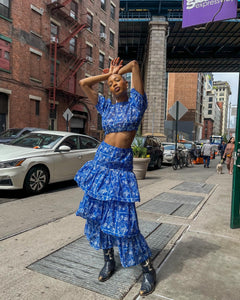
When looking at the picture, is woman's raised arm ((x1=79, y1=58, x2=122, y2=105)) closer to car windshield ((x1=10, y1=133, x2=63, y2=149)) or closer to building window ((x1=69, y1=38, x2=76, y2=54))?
car windshield ((x1=10, y1=133, x2=63, y2=149))

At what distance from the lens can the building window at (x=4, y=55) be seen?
53.0 feet

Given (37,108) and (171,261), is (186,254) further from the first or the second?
(37,108)

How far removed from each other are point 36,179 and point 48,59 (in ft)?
53.3

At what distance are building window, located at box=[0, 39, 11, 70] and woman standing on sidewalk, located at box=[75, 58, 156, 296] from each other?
1607 centimetres

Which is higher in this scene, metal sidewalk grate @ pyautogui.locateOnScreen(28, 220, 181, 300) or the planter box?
the planter box

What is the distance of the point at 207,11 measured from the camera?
8.73m

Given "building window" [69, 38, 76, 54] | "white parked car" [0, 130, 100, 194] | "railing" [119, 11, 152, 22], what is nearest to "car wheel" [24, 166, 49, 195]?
"white parked car" [0, 130, 100, 194]

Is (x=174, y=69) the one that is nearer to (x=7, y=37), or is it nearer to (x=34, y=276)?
(x=7, y=37)

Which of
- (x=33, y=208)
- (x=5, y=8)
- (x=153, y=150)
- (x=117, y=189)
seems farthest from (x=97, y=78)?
(x=5, y=8)

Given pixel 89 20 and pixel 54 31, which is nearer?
pixel 54 31

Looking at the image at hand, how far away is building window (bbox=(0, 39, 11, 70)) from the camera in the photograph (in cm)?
1616

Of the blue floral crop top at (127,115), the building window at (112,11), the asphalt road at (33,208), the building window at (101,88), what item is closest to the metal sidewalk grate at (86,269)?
the asphalt road at (33,208)

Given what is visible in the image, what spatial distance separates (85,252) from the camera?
3.00 m

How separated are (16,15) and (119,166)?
18.5 m
